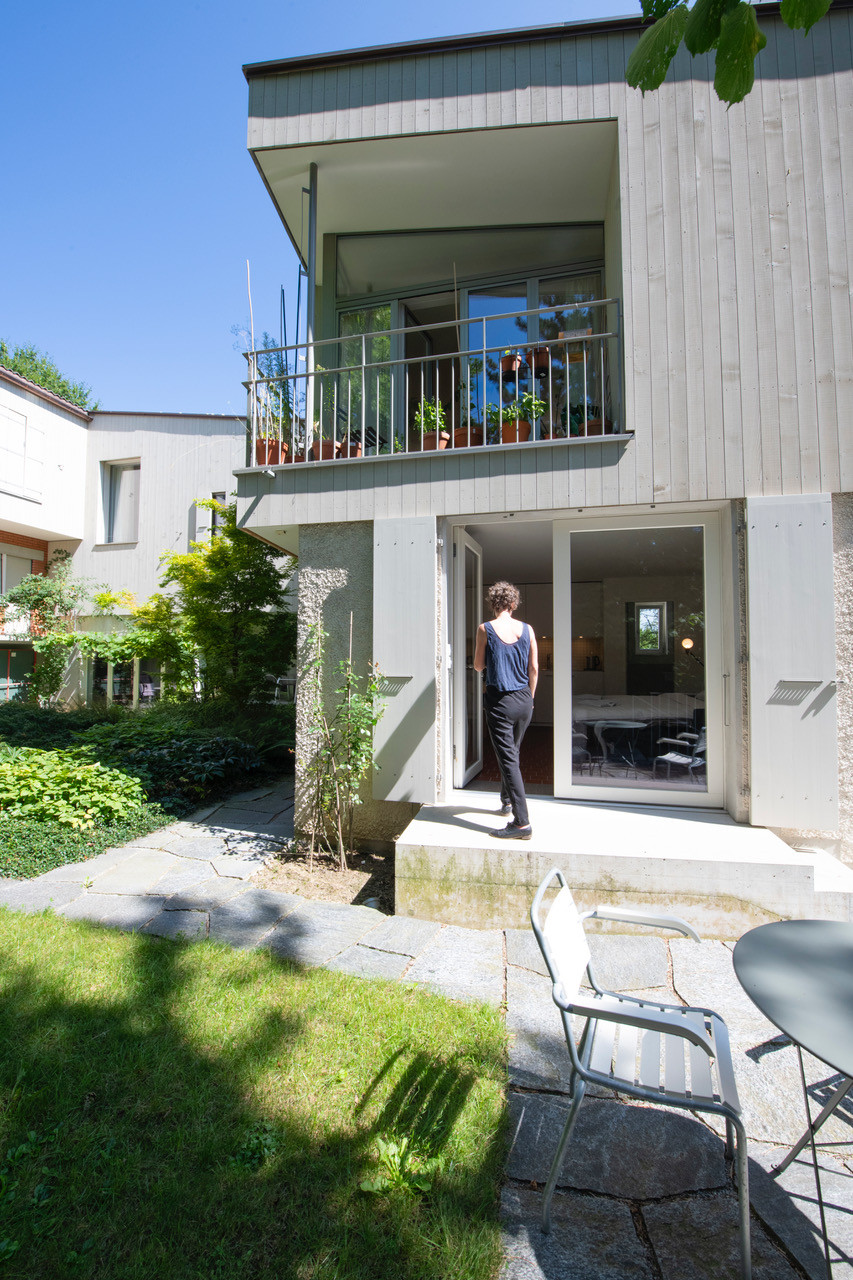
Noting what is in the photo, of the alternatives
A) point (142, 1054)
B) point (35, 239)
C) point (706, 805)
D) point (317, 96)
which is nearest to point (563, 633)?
point (706, 805)

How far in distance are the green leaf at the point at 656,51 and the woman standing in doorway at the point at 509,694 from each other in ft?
8.61

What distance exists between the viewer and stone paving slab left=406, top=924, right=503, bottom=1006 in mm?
2812

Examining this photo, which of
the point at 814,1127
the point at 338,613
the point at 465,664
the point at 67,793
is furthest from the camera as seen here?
the point at 67,793

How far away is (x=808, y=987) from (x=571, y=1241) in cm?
89

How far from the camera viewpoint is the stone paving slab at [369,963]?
2.94 metres

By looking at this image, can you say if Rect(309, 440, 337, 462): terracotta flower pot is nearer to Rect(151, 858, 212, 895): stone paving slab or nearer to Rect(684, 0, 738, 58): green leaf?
Rect(151, 858, 212, 895): stone paving slab

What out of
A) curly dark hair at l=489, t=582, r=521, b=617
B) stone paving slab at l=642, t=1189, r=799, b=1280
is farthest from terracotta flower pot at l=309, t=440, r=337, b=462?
stone paving slab at l=642, t=1189, r=799, b=1280

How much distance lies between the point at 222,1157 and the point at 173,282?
420 inches

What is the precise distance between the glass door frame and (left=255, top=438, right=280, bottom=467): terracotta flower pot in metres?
2.26

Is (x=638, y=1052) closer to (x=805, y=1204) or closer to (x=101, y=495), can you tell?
(x=805, y=1204)

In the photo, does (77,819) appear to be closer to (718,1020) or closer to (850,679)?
(718,1020)

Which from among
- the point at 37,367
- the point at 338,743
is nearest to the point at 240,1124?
the point at 338,743

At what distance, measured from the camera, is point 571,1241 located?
162 centimetres

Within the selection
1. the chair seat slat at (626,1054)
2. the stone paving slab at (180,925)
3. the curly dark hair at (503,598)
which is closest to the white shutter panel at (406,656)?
the curly dark hair at (503,598)
